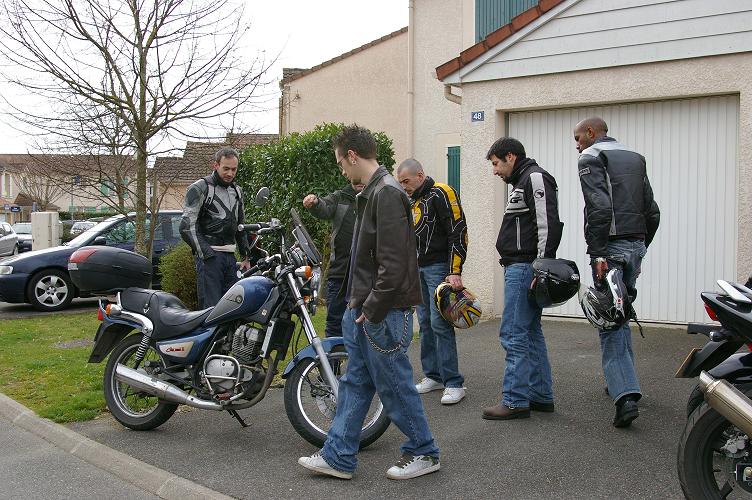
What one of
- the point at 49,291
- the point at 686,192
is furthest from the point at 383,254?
the point at 49,291

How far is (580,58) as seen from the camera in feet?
29.5

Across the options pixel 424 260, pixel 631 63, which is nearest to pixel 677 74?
pixel 631 63

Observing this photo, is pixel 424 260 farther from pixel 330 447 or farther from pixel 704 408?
pixel 704 408

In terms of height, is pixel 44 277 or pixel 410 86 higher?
pixel 410 86

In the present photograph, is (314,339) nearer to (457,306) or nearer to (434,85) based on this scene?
(457,306)

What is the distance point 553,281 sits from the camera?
5320 millimetres

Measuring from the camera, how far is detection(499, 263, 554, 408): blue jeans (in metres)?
5.54

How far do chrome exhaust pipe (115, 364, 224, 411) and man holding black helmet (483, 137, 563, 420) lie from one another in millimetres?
1948

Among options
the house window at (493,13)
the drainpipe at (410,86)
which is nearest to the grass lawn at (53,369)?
the house window at (493,13)

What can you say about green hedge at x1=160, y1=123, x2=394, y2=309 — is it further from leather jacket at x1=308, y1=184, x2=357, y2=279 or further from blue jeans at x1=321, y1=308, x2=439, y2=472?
blue jeans at x1=321, y1=308, x2=439, y2=472

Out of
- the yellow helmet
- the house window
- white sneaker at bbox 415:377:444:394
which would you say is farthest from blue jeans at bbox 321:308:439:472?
the house window

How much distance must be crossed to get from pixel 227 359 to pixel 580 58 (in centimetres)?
570

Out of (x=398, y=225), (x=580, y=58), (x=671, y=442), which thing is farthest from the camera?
(x=580, y=58)

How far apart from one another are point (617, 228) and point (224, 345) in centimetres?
279
